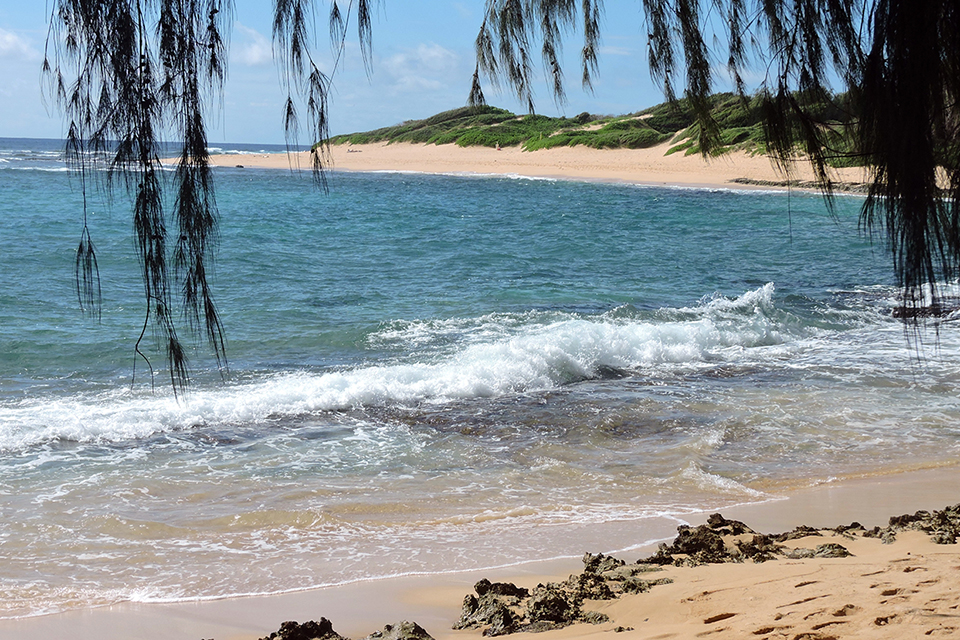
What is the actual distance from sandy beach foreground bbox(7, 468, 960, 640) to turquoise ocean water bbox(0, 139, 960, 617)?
194 millimetres

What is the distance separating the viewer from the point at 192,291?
2342 mm

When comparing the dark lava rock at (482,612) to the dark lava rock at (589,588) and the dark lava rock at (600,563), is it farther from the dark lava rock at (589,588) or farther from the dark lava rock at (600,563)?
the dark lava rock at (600,563)

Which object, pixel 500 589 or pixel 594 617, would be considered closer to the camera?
pixel 594 617

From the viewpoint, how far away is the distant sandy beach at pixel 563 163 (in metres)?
39.6

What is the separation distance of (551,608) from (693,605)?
0.58 m

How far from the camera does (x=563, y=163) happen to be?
50.2 metres

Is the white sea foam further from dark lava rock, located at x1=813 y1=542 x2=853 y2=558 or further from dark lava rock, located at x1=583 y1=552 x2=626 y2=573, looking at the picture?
dark lava rock, located at x1=813 y1=542 x2=853 y2=558

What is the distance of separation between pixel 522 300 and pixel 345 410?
572 cm

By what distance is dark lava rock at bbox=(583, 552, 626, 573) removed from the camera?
12.5ft

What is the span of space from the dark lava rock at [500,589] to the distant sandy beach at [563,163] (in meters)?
32.0

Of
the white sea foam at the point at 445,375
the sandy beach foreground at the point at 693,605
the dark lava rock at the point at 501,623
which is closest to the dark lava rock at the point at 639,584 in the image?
the sandy beach foreground at the point at 693,605

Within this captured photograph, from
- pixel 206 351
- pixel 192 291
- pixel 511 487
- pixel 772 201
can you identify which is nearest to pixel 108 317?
pixel 206 351

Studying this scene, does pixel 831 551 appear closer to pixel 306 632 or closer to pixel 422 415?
pixel 306 632

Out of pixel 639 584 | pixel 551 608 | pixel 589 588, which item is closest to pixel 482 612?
pixel 551 608
